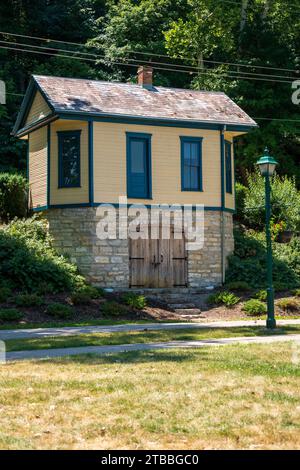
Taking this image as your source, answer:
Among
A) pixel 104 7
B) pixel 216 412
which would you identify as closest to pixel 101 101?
pixel 216 412

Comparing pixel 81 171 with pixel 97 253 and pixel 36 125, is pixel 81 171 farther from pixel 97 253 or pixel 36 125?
pixel 36 125

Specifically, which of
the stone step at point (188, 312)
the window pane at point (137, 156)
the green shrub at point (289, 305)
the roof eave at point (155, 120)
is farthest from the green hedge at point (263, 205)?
the stone step at point (188, 312)

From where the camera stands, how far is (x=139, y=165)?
24594mm

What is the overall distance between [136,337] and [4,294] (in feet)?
20.2

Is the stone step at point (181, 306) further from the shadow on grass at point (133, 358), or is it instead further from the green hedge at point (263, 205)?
the shadow on grass at point (133, 358)

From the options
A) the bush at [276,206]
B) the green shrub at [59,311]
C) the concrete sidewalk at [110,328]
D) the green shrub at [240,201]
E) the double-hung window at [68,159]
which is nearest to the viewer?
the concrete sidewalk at [110,328]

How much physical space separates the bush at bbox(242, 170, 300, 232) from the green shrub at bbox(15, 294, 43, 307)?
12.5 m

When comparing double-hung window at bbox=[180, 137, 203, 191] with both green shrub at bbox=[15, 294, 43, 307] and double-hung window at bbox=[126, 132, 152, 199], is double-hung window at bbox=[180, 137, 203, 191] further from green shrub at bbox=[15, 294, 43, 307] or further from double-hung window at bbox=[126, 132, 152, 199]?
green shrub at bbox=[15, 294, 43, 307]

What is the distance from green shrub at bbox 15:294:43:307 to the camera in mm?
19344

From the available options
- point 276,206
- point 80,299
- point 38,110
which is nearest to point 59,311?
point 80,299

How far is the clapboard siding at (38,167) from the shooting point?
25234 mm

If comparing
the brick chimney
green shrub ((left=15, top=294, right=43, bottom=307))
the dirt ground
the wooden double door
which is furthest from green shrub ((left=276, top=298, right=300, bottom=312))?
the brick chimney

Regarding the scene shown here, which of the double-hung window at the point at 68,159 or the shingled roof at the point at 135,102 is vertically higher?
the shingled roof at the point at 135,102

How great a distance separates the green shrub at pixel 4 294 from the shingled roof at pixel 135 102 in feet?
20.5
